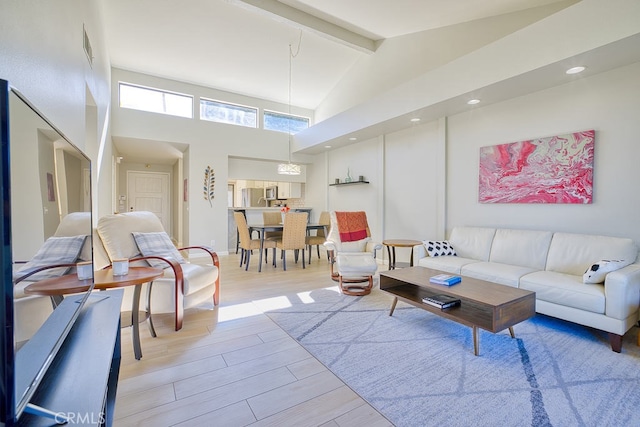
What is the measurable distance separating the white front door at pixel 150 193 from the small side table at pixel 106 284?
655cm

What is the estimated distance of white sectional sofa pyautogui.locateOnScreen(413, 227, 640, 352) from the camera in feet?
7.34

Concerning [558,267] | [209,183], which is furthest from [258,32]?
[558,267]

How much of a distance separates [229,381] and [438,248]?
2963 millimetres

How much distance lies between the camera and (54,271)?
1.17 meters

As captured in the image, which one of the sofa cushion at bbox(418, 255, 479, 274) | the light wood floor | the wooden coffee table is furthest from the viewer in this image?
the sofa cushion at bbox(418, 255, 479, 274)

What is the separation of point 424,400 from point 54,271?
1.92 meters

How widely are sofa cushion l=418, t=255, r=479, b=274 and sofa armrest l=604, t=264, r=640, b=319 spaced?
125 cm

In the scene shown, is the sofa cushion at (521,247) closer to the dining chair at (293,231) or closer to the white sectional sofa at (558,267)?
the white sectional sofa at (558,267)

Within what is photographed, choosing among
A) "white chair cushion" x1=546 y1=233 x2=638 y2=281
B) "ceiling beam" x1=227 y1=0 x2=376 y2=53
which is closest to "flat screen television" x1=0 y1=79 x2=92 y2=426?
"ceiling beam" x1=227 y1=0 x2=376 y2=53

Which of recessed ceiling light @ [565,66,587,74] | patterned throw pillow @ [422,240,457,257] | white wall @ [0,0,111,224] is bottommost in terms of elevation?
patterned throw pillow @ [422,240,457,257]

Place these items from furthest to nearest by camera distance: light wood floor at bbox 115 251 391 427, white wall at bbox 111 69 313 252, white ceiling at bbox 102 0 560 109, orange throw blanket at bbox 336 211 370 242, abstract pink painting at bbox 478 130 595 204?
white wall at bbox 111 69 313 252 < orange throw blanket at bbox 336 211 370 242 < white ceiling at bbox 102 0 560 109 < abstract pink painting at bbox 478 130 595 204 < light wood floor at bbox 115 251 391 427

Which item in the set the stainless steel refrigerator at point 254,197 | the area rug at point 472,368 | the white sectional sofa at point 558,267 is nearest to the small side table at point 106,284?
the area rug at point 472,368

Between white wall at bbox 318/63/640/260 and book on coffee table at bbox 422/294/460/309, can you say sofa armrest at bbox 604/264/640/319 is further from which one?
book on coffee table at bbox 422/294/460/309

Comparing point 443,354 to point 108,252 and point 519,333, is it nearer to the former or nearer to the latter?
point 519,333
